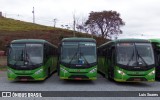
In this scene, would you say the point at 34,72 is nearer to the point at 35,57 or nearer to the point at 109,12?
the point at 35,57

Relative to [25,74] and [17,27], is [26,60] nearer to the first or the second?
[25,74]

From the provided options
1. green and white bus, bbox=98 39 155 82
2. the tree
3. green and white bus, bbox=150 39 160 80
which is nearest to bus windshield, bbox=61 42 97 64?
green and white bus, bbox=98 39 155 82

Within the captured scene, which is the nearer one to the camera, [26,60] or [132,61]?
[132,61]

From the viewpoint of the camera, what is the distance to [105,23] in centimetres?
7775

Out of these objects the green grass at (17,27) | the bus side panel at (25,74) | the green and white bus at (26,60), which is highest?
the green grass at (17,27)

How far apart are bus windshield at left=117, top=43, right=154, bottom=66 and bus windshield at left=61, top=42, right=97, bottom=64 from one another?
172cm

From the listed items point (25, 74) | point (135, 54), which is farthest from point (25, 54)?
point (135, 54)

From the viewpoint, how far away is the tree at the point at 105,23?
245 feet

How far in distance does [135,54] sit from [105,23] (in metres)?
55.4

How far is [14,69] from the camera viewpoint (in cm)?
2305

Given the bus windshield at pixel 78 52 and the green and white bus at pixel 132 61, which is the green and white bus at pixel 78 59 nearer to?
the bus windshield at pixel 78 52

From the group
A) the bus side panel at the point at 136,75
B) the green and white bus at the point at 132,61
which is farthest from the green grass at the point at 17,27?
the bus side panel at the point at 136,75

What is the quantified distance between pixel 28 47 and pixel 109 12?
5604 centimetres

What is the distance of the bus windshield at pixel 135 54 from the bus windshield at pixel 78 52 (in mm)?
1722
